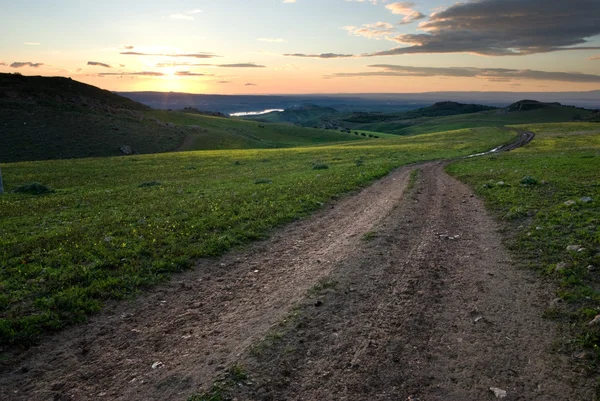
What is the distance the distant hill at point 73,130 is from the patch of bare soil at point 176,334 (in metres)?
76.5

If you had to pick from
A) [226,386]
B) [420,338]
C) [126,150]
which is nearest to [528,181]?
[420,338]

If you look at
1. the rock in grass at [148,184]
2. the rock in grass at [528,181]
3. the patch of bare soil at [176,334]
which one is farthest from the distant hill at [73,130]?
the rock in grass at [528,181]

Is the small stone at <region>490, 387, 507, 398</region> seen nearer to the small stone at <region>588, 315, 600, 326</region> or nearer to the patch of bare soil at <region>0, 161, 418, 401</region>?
the small stone at <region>588, 315, 600, 326</region>

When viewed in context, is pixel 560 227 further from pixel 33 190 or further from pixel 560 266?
pixel 33 190

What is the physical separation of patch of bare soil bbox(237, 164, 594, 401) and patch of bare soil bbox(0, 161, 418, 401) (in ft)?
2.70

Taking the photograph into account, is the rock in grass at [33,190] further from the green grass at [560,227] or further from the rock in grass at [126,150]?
the rock in grass at [126,150]

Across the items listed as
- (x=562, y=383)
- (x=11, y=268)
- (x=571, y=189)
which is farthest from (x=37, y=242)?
(x=571, y=189)

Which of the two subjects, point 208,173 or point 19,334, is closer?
point 19,334

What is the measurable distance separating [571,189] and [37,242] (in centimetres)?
2653

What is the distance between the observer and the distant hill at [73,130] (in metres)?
75.8

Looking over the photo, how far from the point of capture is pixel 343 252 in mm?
12281

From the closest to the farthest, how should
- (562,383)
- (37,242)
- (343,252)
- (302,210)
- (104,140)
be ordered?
(562,383), (343,252), (37,242), (302,210), (104,140)

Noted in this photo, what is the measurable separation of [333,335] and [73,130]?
322ft

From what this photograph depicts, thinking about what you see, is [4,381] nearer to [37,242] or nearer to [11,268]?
[11,268]
